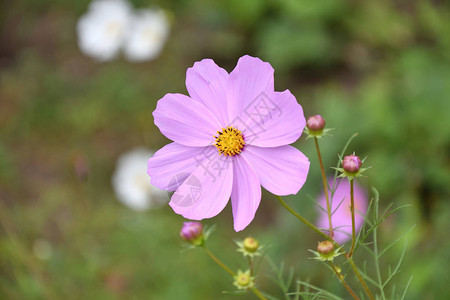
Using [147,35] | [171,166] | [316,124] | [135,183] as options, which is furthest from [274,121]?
[147,35]

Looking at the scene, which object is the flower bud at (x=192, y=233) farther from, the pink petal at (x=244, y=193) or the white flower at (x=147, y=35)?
the white flower at (x=147, y=35)

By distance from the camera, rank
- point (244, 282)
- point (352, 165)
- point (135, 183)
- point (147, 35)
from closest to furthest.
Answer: point (352, 165) < point (244, 282) < point (135, 183) < point (147, 35)

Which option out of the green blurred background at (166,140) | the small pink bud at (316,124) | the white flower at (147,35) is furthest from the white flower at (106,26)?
the small pink bud at (316,124)

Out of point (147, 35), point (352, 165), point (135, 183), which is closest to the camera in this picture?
point (352, 165)

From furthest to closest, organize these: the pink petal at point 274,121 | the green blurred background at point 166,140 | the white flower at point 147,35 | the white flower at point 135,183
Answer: the white flower at point 147,35 → the white flower at point 135,183 → the green blurred background at point 166,140 → the pink petal at point 274,121

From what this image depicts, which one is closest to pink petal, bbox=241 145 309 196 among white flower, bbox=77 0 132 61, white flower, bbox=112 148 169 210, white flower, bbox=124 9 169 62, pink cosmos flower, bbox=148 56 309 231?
pink cosmos flower, bbox=148 56 309 231

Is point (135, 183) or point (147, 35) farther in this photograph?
point (147, 35)

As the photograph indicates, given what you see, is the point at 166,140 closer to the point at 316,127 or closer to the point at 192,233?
the point at 192,233
